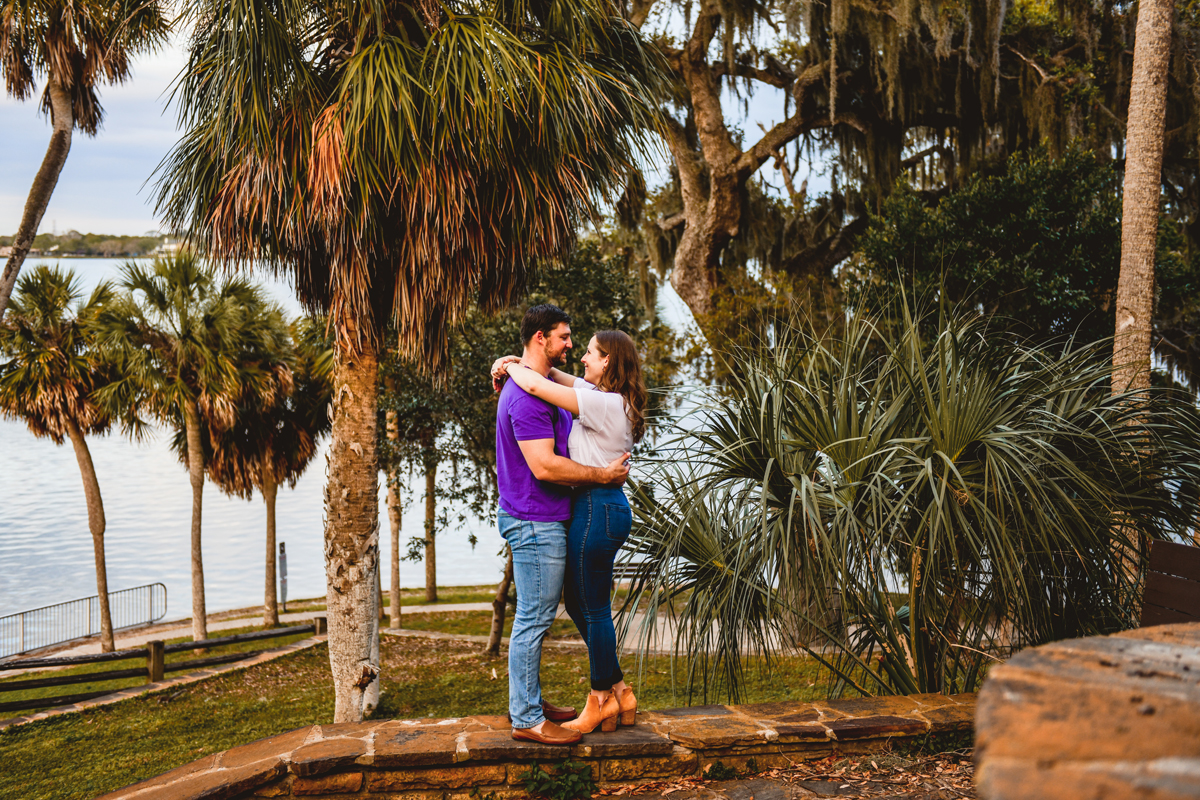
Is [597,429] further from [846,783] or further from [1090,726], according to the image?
[1090,726]

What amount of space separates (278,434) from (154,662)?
6.49 metres

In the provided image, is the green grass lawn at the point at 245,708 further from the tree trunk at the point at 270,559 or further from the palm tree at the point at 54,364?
the palm tree at the point at 54,364

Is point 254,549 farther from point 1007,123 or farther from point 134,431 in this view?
point 1007,123

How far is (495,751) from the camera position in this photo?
308 cm

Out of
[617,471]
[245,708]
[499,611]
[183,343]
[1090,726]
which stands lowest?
[245,708]

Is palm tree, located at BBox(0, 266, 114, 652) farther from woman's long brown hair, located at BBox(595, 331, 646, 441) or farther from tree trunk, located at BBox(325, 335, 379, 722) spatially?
woman's long brown hair, located at BBox(595, 331, 646, 441)

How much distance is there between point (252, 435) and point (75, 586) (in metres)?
16.1

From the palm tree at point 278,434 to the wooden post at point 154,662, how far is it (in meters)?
5.68

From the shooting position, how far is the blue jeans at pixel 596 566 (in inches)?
A: 127

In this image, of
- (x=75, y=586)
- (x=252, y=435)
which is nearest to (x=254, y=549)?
(x=75, y=586)

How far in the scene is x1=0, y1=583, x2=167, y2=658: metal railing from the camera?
1631cm

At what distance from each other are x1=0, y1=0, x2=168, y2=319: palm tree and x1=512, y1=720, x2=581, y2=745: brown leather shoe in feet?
25.9

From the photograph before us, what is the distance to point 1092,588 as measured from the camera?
3.55m

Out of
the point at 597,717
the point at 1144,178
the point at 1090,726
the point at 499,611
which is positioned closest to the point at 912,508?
the point at 597,717
